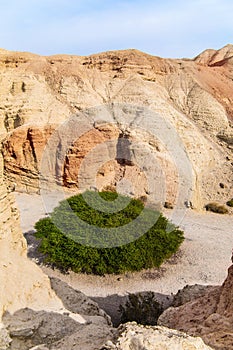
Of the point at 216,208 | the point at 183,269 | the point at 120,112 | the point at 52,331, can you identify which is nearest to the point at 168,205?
the point at 216,208

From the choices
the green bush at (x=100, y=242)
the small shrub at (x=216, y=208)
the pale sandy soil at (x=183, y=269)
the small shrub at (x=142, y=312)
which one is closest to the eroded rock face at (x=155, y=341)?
the small shrub at (x=142, y=312)

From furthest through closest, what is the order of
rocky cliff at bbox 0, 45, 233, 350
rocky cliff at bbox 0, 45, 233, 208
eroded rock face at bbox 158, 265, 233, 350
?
rocky cliff at bbox 0, 45, 233, 208 → rocky cliff at bbox 0, 45, 233, 350 → eroded rock face at bbox 158, 265, 233, 350

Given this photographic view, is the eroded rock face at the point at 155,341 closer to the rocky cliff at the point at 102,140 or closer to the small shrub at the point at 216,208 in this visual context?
the rocky cliff at the point at 102,140

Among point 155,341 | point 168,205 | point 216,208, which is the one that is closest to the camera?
point 155,341

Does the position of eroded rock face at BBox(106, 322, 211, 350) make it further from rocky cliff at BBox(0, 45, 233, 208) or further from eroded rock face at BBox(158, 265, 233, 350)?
rocky cliff at BBox(0, 45, 233, 208)

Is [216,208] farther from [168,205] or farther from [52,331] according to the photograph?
[52,331]

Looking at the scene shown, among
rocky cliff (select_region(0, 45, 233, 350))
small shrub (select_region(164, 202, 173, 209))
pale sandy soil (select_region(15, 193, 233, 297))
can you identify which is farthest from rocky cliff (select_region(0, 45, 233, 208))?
pale sandy soil (select_region(15, 193, 233, 297))
